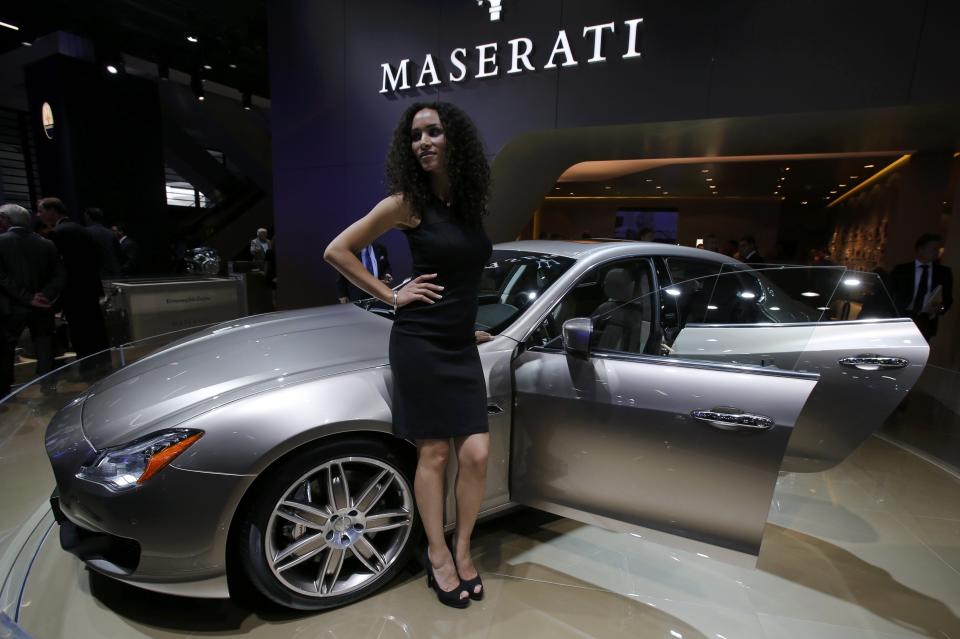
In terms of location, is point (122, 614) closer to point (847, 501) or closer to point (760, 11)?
point (847, 501)

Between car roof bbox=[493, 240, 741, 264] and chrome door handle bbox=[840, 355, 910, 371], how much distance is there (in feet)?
2.83

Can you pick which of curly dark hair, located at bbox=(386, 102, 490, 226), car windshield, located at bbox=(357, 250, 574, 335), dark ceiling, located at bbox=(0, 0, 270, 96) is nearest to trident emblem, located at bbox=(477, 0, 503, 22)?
car windshield, located at bbox=(357, 250, 574, 335)

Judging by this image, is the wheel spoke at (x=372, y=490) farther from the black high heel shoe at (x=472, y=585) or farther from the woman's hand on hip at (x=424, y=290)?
the woman's hand on hip at (x=424, y=290)

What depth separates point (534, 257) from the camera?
2.41 m

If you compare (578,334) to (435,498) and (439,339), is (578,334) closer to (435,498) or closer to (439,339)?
(439,339)

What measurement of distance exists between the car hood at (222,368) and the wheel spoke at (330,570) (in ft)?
2.17

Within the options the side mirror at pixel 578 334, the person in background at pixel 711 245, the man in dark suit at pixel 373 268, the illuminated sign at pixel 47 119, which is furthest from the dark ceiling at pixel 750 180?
the illuminated sign at pixel 47 119

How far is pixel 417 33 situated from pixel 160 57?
33.1ft

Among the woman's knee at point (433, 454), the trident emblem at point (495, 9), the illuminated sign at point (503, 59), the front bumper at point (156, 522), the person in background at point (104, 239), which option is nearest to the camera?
the front bumper at point (156, 522)

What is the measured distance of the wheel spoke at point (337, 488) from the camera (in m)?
1.66

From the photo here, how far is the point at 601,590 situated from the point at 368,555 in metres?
0.95

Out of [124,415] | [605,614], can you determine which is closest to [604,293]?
[605,614]

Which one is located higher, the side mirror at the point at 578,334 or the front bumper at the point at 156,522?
the side mirror at the point at 578,334

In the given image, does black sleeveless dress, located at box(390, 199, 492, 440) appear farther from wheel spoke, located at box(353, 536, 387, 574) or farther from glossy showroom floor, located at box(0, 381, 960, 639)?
glossy showroom floor, located at box(0, 381, 960, 639)
